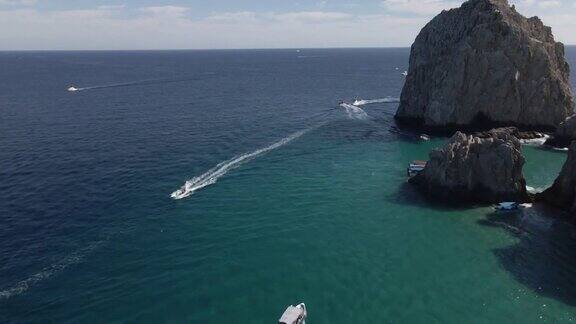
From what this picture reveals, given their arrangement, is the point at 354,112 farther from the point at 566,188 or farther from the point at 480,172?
the point at 566,188

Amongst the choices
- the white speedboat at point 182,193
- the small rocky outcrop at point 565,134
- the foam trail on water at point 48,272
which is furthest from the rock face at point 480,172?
the foam trail on water at point 48,272

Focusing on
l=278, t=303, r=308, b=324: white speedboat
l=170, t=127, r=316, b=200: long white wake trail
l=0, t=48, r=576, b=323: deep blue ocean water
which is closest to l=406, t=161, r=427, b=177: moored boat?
l=0, t=48, r=576, b=323: deep blue ocean water

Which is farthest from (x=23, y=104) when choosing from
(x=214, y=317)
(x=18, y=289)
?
(x=214, y=317)

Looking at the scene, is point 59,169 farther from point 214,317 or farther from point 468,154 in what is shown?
point 468,154

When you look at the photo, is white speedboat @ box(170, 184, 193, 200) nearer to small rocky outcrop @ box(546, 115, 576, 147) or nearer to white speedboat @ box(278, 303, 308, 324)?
white speedboat @ box(278, 303, 308, 324)

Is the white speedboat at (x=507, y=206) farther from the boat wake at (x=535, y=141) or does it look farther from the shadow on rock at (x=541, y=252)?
the boat wake at (x=535, y=141)
